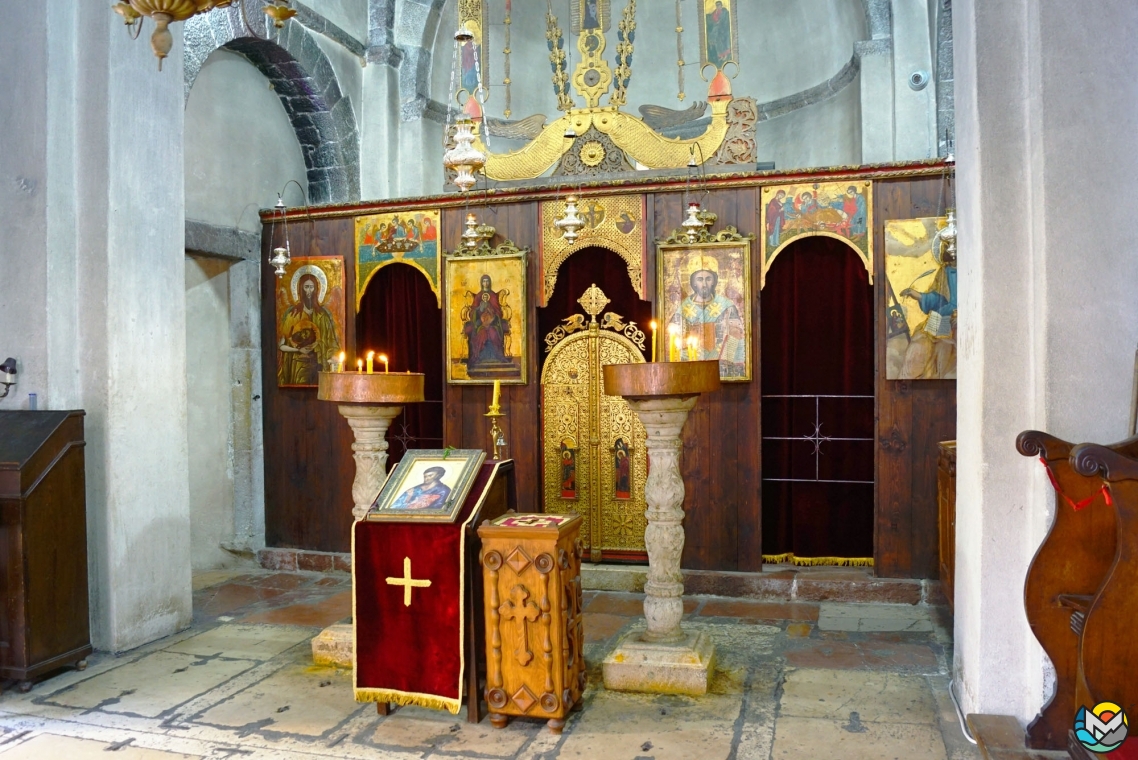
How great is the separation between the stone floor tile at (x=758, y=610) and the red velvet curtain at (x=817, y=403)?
661 mm

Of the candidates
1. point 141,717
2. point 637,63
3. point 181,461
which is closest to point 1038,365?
point 141,717

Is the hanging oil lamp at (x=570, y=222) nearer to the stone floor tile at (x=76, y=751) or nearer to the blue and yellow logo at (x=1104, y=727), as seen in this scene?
the stone floor tile at (x=76, y=751)

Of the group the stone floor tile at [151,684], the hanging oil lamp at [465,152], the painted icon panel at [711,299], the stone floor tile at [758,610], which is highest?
the hanging oil lamp at [465,152]

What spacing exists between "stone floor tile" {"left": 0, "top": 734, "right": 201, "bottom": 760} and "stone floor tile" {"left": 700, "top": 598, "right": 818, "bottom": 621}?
9.97 ft

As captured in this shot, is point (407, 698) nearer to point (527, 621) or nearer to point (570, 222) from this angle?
point (527, 621)

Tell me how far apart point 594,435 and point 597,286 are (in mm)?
1014

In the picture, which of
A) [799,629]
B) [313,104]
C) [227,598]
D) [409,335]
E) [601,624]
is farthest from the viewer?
[313,104]

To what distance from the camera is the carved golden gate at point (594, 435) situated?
6109 millimetres

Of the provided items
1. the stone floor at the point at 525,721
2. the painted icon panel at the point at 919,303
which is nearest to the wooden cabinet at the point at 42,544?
the stone floor at the point at 525,721

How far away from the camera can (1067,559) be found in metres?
2.98

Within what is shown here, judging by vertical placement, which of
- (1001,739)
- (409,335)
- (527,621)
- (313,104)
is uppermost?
(313,104)

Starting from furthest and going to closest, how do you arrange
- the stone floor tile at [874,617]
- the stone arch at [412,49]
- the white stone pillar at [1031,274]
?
1. the stone arch at [412,49]
2. the stone floor tile at [874,617]
3. the white stone pillar at [1031,274]

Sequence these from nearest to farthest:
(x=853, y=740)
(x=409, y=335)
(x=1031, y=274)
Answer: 1. (x=1031, y=274)
2. (x=853, y=740)
3. (x=409, y=335)

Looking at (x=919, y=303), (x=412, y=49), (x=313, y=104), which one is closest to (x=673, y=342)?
(x=919, y=303)
